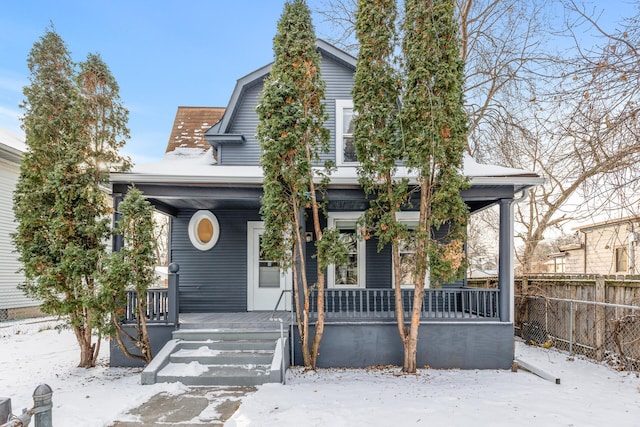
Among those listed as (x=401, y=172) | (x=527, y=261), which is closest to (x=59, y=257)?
(x=401, y=172)

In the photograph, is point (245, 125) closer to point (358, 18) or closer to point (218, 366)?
point (358, 18)

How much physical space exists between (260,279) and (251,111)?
3.60m

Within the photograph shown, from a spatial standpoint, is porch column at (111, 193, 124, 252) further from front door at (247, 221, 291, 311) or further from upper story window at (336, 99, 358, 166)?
upper story window at (336, 99, 358, 166)

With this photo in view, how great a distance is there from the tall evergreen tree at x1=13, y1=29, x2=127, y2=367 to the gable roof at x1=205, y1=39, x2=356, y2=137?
2.78 meters

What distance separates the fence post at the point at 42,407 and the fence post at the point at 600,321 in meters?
7.36

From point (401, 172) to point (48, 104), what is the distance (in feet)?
18.8

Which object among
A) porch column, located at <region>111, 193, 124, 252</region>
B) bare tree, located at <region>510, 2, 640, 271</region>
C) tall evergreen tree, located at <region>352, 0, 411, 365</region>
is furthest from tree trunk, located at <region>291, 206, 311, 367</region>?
bare tree, located at <region>510, 2, 640, 271</region>

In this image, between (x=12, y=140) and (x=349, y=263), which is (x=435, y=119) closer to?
(x=349, y=263)

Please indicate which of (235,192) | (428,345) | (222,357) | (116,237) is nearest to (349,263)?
(428,345)

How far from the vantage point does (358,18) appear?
6.05 meters

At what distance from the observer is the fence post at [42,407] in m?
2.45

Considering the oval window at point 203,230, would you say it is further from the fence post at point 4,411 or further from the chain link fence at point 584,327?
the chain link fence at point 584,327

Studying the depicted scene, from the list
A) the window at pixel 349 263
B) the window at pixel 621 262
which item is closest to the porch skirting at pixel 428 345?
the window at pixel 349 263

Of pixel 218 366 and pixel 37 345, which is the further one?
pixel 37 345
